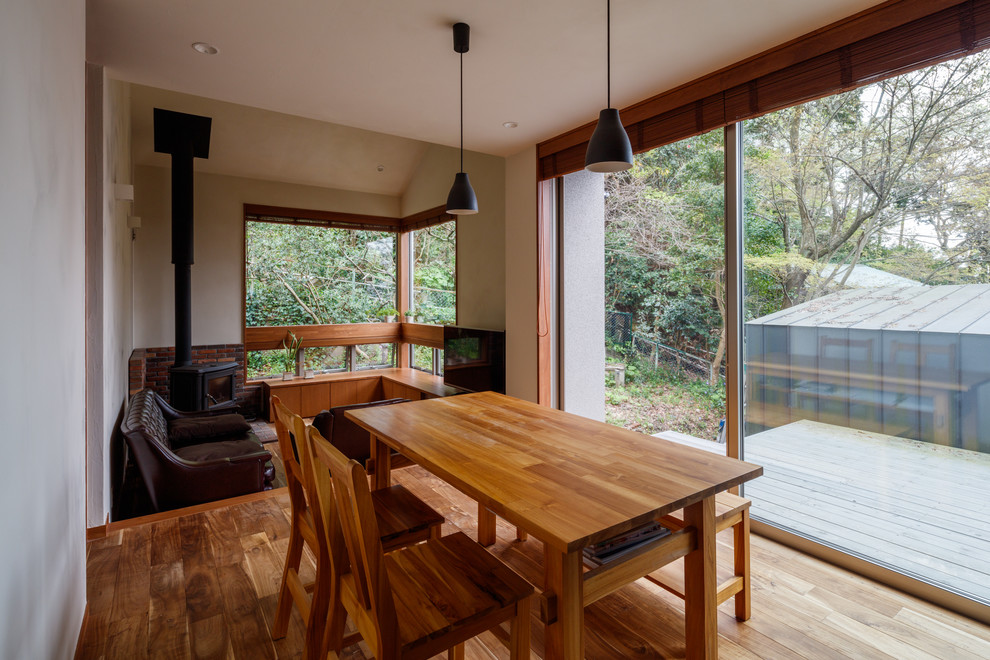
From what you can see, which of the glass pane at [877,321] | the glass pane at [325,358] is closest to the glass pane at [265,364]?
the glass pane at [325,358]

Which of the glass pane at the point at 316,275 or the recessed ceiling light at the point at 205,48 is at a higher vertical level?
the recessed ceiling light at the point at 205,48

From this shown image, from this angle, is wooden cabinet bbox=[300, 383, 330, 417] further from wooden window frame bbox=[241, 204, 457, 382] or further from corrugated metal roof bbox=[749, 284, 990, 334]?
corrugated metal roof bbox=[749, 284, 990, 334]

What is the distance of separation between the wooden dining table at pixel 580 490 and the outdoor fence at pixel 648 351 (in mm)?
1152

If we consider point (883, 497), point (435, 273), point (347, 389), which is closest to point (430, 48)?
point (883, 497)

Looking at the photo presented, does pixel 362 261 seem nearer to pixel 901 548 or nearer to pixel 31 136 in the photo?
pixel 31 136

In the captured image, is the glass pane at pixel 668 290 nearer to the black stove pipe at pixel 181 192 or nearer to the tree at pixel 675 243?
the tree at pixel 675 243

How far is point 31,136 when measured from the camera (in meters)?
1.15

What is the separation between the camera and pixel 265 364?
19.4 ft

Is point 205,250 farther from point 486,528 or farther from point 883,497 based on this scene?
point 883,497

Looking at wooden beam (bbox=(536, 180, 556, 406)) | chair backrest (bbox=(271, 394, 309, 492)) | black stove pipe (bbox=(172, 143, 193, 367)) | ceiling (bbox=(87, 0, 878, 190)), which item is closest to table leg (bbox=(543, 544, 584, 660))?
chair backrest (bbox=(271, 394, 309, 492))

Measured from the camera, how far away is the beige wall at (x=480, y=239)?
4.64 meters

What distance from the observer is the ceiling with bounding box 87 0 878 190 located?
6.72ft

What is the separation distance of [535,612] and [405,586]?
2.85 ft

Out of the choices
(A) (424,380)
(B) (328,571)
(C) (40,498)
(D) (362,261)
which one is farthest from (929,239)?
(D) (362,261)
